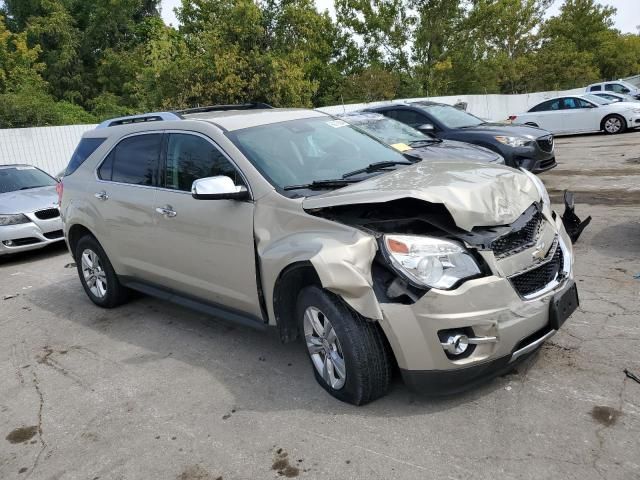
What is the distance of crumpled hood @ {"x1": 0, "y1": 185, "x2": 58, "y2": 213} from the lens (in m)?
8.92

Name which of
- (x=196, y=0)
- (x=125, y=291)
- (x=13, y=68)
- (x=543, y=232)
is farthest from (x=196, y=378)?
(x=13, y=68)

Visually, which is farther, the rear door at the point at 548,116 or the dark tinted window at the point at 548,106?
the dark tinted window at the point at 548,106

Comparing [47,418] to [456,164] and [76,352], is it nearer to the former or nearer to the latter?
[76,352]

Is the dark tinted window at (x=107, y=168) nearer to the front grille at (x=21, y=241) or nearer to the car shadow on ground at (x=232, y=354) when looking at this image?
the car shadow on ground at (x=232, y=354)

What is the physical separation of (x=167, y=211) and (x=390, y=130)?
5.54 metres

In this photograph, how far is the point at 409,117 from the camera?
11.1 metres

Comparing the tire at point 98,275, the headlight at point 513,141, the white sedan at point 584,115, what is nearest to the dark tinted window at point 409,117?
the headlight at point 513,141

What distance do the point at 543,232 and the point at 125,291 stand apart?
4090 millimetres

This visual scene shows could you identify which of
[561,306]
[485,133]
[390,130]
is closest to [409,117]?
[485,133]

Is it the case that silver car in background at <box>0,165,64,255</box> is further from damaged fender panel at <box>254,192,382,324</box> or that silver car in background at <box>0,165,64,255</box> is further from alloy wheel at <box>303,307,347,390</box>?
alloy wheel at <box>303,307,347,390</box>

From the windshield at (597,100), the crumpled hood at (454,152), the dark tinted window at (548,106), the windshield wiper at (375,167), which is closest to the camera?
the windshield wiper at (375,167)

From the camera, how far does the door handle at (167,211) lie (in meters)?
4.59

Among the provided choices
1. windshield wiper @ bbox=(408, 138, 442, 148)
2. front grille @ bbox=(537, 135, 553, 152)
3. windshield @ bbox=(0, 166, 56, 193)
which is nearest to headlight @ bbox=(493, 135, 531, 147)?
front grille @ bbox=(537, 135, 553, 152)

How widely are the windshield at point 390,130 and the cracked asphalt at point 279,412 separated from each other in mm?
4214
